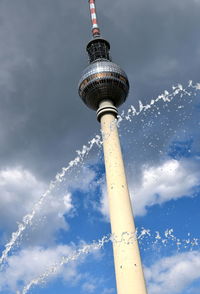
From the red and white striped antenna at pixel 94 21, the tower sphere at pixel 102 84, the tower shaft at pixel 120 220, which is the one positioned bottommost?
the tower shaft at pixel 120 220

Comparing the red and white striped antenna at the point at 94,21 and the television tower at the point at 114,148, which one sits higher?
the red and white striped antenna at the point at 94,21

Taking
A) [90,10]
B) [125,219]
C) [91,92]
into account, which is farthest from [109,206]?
[90,10]

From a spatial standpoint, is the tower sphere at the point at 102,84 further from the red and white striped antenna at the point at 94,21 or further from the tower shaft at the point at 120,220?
the red and white striped antenna at the point at 94,21

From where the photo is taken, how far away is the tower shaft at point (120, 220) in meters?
44.6

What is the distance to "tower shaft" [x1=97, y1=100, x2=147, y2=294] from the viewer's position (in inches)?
1754

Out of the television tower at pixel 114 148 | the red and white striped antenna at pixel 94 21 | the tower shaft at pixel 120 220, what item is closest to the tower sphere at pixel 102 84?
the television tower at pixel 114 148

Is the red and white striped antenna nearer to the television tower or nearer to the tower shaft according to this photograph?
→ the television tower

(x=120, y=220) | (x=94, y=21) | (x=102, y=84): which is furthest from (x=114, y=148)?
(x=94, y=21)

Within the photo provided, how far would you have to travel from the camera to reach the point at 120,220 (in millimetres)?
50219

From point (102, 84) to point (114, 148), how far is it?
1844cm

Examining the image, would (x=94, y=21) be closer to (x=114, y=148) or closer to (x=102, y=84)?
(x=102, y=84)

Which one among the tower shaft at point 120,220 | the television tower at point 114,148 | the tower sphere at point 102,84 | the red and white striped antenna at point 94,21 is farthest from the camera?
the red and white striped antenna at point 94,21

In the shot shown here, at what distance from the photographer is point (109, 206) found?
5328cm

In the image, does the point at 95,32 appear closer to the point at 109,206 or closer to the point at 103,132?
the point at 103,132
